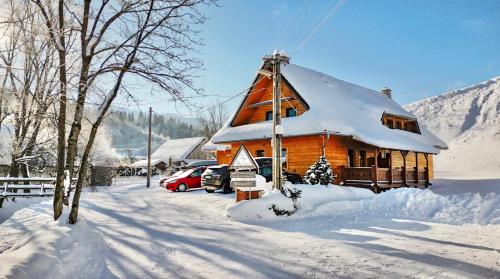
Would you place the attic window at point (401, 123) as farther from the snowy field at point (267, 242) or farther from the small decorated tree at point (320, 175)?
the snowy field at point (267, 242)

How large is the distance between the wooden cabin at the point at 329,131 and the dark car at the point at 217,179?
317 centimetres

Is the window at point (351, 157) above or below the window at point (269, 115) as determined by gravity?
below

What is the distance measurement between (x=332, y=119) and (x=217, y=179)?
7.49 m

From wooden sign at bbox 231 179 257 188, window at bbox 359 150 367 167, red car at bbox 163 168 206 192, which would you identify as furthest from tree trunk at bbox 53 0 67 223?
window at bbox 359 150 367 167

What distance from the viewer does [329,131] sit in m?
18.9

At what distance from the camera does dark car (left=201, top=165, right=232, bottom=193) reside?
64.3ft

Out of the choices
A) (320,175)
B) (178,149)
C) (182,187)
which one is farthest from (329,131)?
(178,149)

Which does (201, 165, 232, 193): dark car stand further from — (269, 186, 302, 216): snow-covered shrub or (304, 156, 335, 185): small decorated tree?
(269, 186, 302, 216): snow-covered shrub

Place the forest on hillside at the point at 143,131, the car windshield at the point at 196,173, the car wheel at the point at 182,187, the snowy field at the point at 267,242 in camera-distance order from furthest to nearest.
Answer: the forest on hillside at the point at 143,131 < the car windshield at the point at 196,173 < the car wheel at the point at 182,187 < the snowy field at the point at 267,242

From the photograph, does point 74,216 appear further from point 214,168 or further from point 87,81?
point 214,168

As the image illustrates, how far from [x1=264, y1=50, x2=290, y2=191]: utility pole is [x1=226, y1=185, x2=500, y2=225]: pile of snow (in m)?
0.67

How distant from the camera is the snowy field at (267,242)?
18.5 ft

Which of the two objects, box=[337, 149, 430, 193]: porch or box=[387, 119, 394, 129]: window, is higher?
box=[387, 119, 394, 129]: window

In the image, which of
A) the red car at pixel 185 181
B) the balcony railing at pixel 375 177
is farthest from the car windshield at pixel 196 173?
the balcony railing at pixel 375 177
